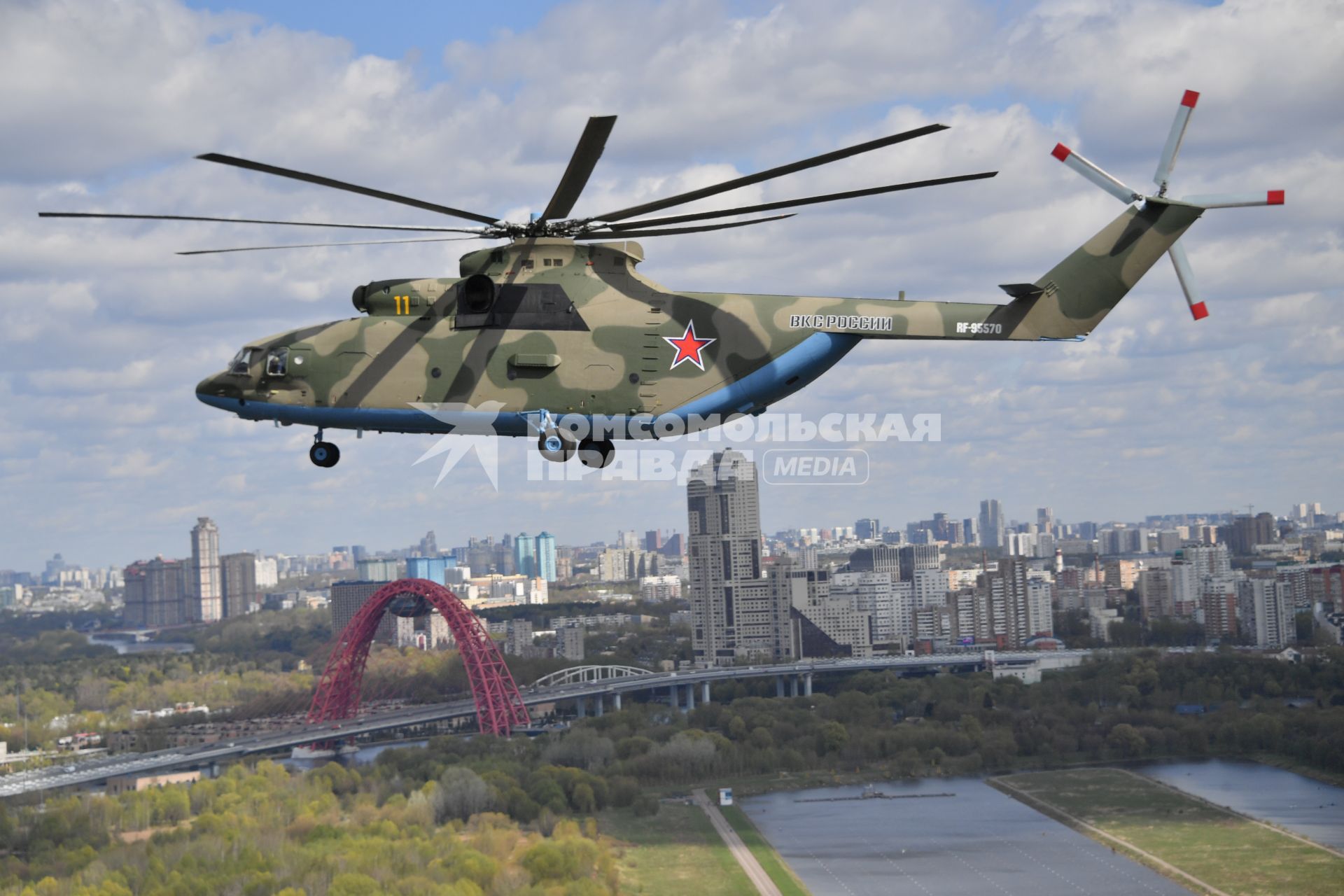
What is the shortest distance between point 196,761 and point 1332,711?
78551 mm

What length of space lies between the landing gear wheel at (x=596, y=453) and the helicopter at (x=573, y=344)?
2cm

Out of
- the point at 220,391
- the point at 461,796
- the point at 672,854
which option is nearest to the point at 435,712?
the point at 461,796

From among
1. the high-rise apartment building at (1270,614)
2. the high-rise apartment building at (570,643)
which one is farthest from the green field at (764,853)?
the high-rise apartment building at (570,643)

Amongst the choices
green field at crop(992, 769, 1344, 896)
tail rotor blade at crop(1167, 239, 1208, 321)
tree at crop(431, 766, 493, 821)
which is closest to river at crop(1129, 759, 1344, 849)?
green field at crop(992, 769, 1344, 896)

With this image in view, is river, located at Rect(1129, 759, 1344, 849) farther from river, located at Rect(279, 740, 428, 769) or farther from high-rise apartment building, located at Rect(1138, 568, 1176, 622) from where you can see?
high-rise apartment building, located at Rect(1138, 568, 1176, 622)

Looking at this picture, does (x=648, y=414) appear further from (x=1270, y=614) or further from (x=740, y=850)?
(x=1270, y=614)

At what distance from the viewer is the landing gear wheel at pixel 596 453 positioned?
17.3m

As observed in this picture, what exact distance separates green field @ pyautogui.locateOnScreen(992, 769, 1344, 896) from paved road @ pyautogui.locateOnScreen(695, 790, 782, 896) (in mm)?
17508

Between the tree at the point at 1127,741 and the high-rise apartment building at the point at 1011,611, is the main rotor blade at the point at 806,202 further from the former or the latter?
the high-rise apartment building at the point at 1011,611

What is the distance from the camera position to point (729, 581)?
165125 millimetres

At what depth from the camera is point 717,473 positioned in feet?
517

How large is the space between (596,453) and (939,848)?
62.3 m

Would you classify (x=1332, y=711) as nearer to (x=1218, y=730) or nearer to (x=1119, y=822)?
(x=1218, y=730)

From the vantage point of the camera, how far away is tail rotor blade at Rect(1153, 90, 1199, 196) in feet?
57.4
